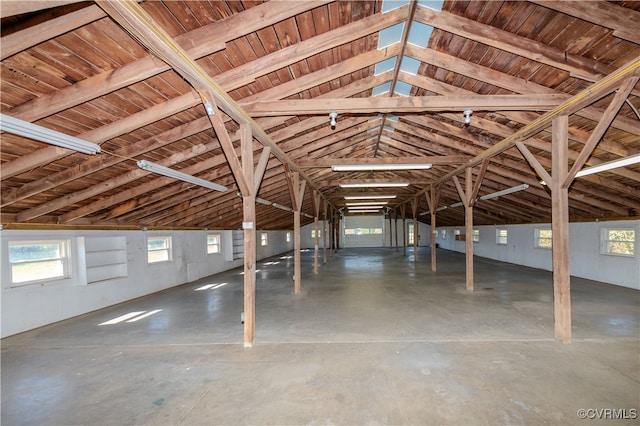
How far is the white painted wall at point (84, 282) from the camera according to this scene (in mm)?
4699

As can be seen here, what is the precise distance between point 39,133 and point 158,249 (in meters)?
6.00

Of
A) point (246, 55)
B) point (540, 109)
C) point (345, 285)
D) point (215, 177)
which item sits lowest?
point (345, 285)

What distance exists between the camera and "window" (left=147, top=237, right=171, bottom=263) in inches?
312

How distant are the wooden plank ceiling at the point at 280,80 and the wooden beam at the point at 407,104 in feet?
0.05

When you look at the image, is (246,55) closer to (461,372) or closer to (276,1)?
(276,1)

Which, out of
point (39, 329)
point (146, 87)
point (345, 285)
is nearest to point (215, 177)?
point (146, 87)

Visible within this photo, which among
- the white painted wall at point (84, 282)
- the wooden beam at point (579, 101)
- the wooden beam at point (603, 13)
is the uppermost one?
the wooden beam at point (603, 13)

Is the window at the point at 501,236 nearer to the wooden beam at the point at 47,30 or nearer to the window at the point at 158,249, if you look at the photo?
the window at the point at 158,249

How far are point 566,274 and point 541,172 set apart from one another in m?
1.50

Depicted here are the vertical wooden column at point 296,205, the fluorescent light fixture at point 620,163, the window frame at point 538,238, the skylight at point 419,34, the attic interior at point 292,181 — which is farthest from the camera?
the window frame at point 538,238

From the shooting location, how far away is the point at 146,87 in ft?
10.7

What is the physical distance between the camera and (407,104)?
4.14 meters

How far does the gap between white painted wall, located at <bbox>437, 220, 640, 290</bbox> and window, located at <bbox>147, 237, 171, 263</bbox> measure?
12.6 metres

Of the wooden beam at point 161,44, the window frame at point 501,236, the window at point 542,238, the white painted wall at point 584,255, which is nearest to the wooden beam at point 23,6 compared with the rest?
the wooden beam at point 161,44
